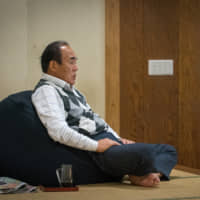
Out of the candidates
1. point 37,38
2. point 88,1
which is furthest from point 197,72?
point 37,38

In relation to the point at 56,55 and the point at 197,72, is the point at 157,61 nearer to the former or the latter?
the point at 197,72

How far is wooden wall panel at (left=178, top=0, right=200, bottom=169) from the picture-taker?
12.4 ft

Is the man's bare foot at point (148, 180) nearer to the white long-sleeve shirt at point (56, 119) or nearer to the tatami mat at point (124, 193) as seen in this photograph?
the tatami mat at point (124, 193)

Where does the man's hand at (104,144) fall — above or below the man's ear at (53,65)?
below

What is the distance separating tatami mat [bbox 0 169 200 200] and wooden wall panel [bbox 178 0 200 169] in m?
1.41

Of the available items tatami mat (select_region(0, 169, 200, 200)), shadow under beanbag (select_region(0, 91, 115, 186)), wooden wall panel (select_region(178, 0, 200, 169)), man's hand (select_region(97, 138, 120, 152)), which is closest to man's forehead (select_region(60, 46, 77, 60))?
shadow under beanbag (select_region(0, 91, 115, 186))

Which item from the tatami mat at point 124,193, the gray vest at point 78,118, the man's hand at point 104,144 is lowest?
the tatami mat at point 124,193

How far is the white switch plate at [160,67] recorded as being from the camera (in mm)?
3854

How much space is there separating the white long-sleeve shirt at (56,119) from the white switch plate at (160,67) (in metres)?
1.67

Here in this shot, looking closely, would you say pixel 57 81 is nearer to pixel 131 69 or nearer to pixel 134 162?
pixel 134 162

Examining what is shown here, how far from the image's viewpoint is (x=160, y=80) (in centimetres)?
388

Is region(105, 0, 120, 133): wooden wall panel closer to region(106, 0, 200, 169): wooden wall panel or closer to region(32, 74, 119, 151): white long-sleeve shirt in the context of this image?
region(106, 0, 200, 169): wooden wall panel

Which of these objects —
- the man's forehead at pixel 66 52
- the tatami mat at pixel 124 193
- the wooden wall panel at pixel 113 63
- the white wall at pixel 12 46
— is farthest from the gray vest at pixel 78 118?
the wooden wall panel at pixel 113 63

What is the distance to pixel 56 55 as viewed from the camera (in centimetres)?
260
